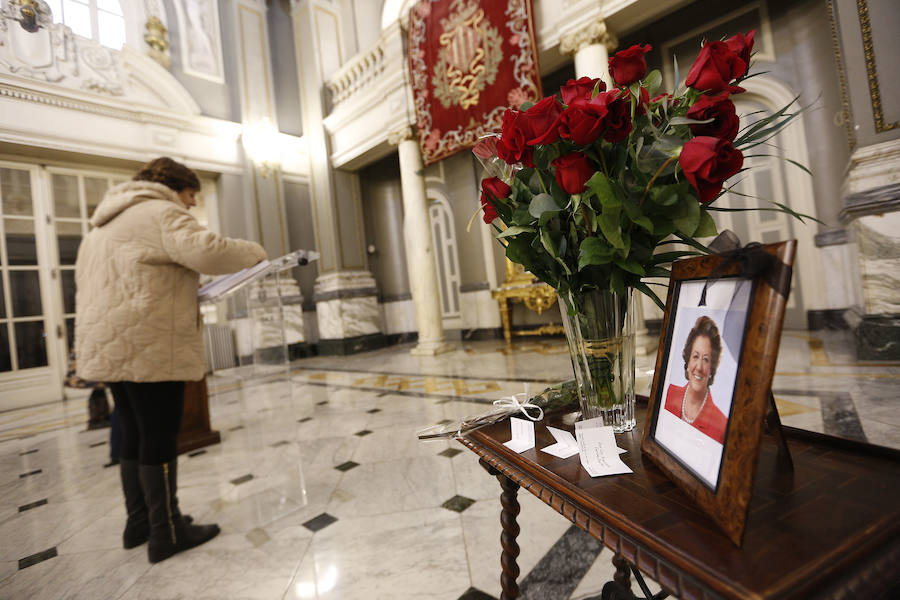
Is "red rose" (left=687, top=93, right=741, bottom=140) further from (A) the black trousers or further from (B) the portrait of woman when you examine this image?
(A) the black trousers

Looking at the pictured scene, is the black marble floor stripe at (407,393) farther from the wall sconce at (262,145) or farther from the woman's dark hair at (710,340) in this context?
the wall sconce at (262,145)

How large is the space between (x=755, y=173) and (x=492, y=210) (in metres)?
4.78

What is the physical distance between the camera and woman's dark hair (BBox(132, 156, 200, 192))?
5.57ft

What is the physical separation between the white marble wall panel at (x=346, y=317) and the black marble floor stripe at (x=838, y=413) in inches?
229

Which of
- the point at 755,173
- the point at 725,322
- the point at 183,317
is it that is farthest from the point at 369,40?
the point at 725,322

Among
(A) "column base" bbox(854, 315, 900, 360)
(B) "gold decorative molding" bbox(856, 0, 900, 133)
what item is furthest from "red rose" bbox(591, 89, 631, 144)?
(B) "gold decorative molding" bbox(856, 0, 900, 133)

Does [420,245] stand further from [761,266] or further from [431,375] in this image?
[761,266]

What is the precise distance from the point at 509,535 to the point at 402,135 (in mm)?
5780

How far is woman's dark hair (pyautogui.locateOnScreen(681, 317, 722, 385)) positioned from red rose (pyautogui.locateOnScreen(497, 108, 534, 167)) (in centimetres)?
34

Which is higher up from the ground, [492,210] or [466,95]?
[466,95]

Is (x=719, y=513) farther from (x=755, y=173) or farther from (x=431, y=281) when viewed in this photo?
(x=431, y=281)

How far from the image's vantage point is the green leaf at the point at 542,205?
672 mm

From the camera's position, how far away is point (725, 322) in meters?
0.51

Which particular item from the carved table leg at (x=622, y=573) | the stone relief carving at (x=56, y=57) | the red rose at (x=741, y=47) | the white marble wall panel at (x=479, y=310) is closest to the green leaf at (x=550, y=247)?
the red rose at (x=741, y=47)
